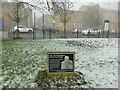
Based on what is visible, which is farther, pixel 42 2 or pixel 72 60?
pixel 42 2

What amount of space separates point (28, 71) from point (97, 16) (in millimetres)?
37733

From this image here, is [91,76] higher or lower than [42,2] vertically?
lower

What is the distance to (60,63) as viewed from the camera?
5.41 m

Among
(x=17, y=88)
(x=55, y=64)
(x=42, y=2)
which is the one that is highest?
(x=42, y=2)

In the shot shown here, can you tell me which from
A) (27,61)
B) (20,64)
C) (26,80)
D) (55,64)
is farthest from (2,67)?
(55,64)

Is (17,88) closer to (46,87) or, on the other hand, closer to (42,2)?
(46,87)

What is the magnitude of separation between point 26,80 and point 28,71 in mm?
843

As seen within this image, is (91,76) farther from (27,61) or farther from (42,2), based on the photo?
(42,2)

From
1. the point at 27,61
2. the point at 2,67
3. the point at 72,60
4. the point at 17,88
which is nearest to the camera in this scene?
the point at 17,88

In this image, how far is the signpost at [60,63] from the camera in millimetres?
5406

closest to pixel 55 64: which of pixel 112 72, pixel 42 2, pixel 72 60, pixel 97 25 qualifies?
pixel 72 60

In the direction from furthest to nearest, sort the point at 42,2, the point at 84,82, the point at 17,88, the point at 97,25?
1. the point at 97,25
2. the point at 42,2
3. the point at 84,82
4. the point at 17,88

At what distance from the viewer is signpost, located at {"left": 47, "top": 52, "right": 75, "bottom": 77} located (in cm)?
541

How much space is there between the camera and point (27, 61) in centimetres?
754
